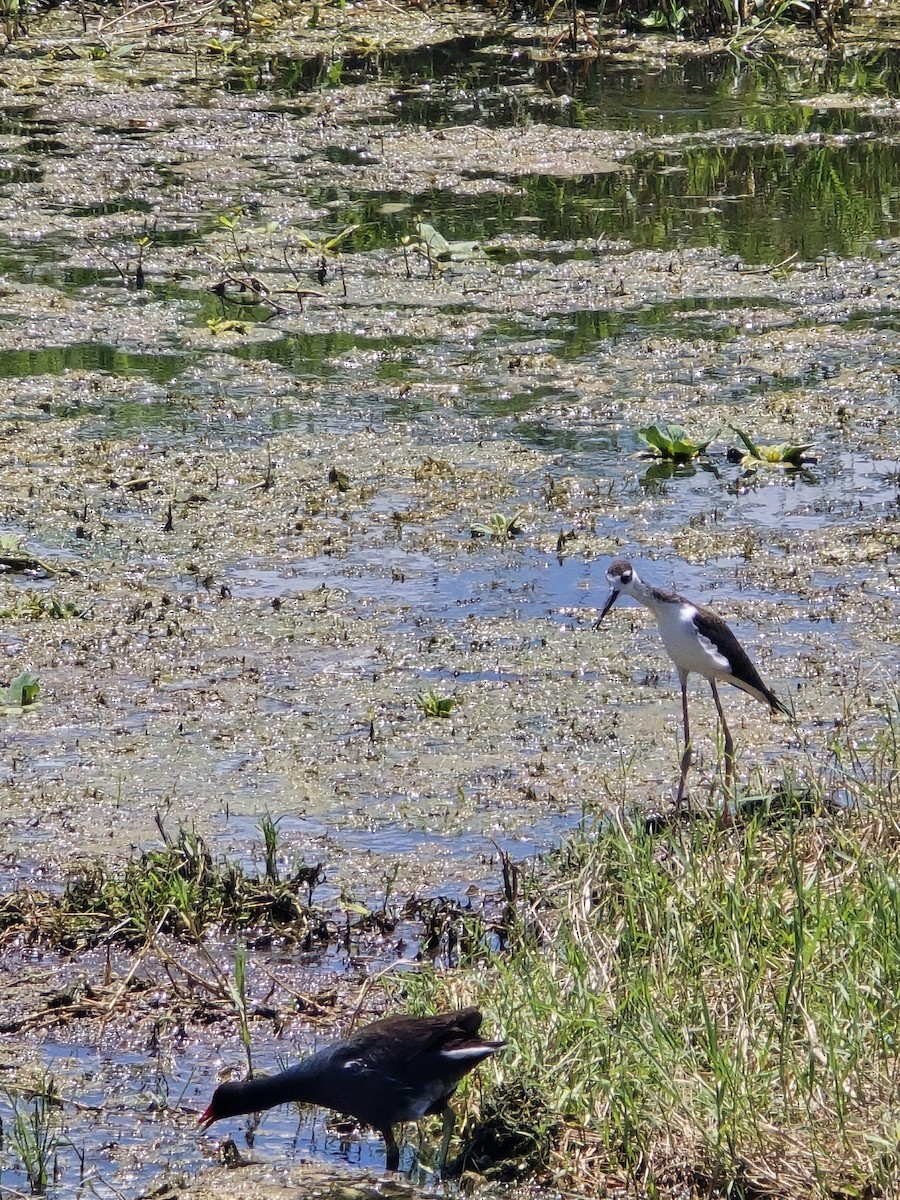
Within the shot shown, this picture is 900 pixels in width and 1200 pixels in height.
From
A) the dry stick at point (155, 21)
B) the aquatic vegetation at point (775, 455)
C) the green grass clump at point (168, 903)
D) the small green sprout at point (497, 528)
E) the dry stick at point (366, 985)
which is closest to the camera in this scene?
the dry stick at point (366, 985)

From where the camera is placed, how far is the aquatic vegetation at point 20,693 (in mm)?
5379

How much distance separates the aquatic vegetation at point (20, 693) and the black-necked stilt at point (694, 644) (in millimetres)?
1769

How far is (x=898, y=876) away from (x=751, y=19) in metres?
11.6

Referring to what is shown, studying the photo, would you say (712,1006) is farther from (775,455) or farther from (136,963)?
(775,455)

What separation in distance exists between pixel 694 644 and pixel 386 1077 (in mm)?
1847

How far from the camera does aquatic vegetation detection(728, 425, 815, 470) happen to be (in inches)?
278

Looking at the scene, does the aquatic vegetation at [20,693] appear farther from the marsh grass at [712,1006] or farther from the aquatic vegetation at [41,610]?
the marsh grass at [712,1006]

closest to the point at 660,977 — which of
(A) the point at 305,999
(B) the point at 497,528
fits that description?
(A) the point at 305,999

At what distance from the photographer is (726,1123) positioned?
3344mm

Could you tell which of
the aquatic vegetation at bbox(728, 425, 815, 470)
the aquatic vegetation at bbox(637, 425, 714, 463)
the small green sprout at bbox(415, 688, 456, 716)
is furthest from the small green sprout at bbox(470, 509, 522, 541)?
the small green sprout at bbox(415, 688, 456, 716)

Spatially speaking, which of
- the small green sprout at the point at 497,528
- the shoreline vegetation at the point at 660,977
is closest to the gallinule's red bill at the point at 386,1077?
the shoreline vegetation at the point at 660,977

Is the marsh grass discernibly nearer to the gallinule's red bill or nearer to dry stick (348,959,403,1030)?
dry stick (348,959,403,1030)

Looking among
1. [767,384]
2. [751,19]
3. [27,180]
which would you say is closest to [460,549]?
[767,384]

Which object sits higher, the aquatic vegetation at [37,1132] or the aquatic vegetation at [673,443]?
the aquatic vegetation at [673,443]
